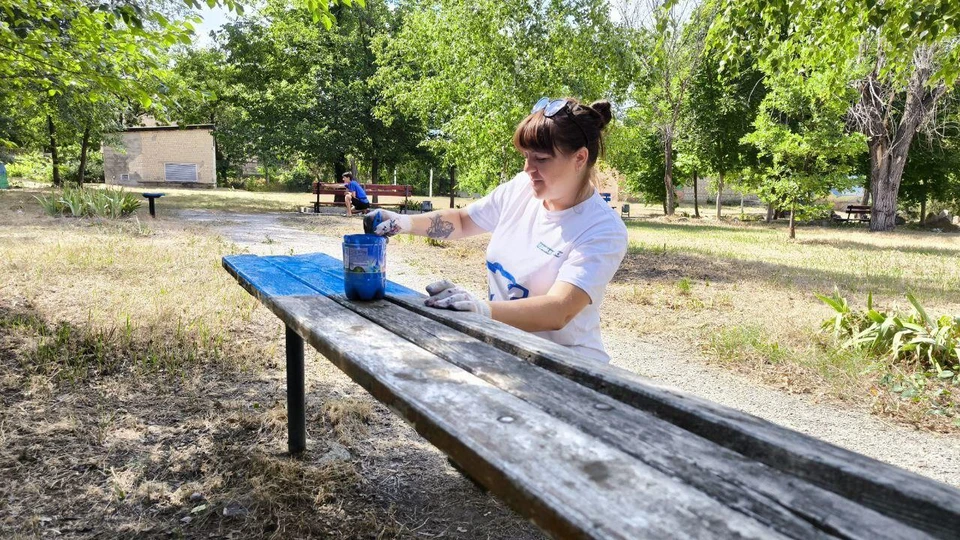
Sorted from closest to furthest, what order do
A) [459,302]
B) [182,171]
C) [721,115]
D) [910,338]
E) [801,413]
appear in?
[459,302]
[801,413]
[910,338]
[721,115]
[182,171]

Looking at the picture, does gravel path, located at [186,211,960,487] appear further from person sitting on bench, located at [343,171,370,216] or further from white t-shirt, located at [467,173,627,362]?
person sitting on bench, located at [343,171,370,216]

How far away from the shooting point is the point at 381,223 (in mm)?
2359

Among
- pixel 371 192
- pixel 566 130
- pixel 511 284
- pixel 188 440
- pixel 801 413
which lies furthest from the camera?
pixel 371 192

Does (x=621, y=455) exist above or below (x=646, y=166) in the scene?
below

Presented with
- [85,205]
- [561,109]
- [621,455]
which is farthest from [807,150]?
[621,455]

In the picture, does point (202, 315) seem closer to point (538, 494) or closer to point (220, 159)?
point (538, 494)

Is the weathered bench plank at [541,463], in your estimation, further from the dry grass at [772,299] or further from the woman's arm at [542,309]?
the dry grass at [772,299]

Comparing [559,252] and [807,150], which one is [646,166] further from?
[559,252]

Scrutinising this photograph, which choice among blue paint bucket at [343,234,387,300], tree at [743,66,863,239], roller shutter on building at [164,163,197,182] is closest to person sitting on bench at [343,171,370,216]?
tree at [743,66,863,239]

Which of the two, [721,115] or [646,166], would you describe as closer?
[721,115]

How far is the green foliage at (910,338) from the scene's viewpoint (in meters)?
4.57

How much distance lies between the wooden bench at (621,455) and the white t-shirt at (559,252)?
0.67 metres

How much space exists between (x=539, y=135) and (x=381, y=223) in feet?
2.20

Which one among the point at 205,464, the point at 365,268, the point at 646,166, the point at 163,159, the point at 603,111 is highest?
the point at 163,159
